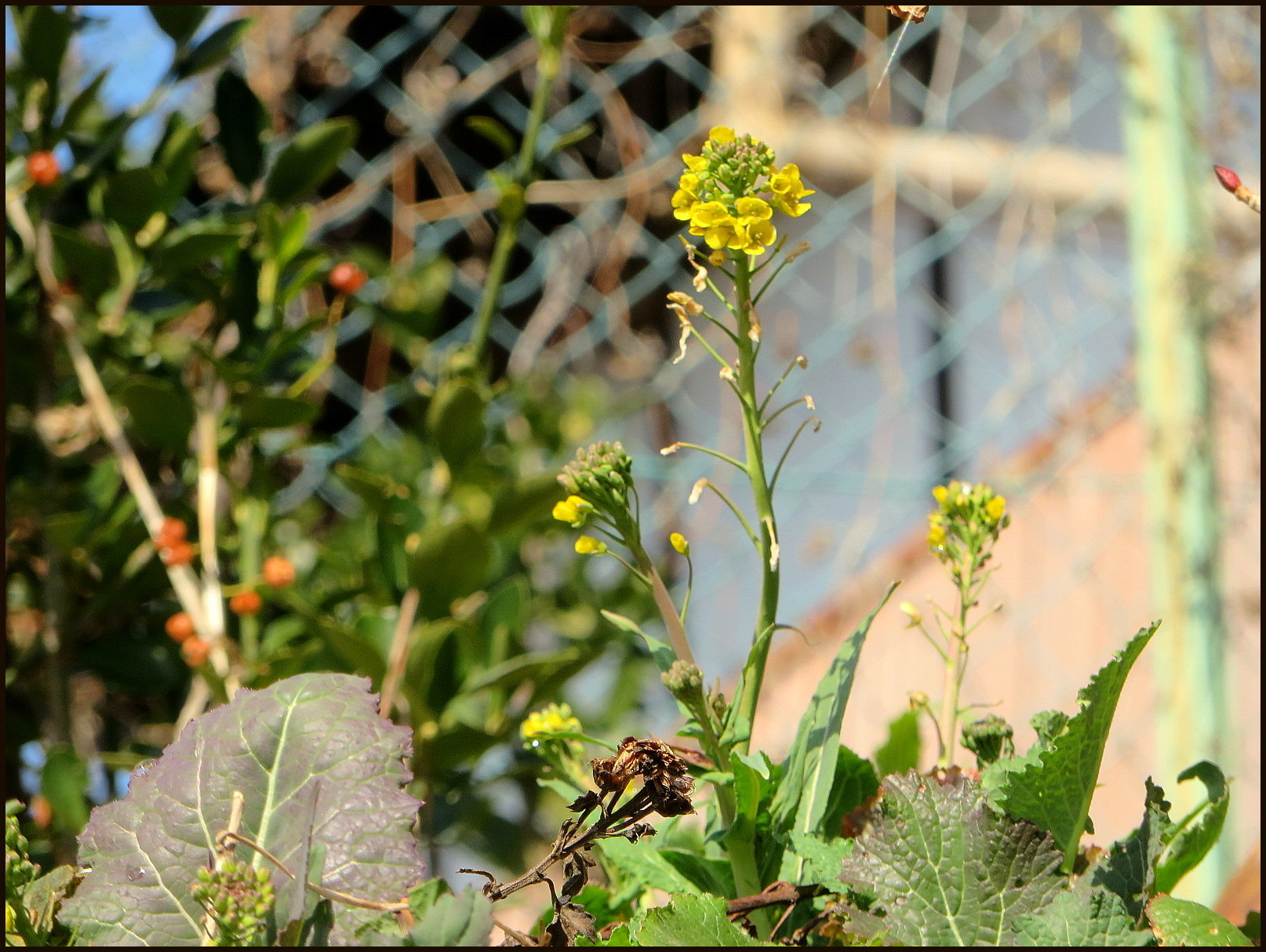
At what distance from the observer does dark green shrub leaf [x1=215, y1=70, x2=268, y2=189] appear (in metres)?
0.96

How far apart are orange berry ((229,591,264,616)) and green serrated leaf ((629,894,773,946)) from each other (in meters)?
0.61

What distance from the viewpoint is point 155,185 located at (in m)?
0.90

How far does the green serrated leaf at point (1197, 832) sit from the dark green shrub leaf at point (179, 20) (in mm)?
892

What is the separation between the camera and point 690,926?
37 cm

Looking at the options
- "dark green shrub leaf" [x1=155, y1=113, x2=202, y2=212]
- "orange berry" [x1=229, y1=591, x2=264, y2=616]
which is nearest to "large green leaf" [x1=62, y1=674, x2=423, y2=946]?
"orange berry" [x1=229, y1=591, x2=264, y2=616]

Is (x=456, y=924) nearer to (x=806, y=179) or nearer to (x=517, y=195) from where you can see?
(x=517, y=195)

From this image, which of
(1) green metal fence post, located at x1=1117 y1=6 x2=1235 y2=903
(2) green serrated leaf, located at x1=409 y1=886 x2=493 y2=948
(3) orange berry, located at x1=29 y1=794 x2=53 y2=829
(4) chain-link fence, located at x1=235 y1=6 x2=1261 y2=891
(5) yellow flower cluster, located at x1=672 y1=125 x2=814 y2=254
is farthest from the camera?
(4) chain-link fence, located at x1=235 y1=6 x2=1261 y2=891

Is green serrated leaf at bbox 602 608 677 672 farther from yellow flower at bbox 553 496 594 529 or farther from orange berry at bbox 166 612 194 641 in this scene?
orange berry at bbox 166 612 194 641

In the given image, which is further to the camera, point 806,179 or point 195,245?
point 806,179

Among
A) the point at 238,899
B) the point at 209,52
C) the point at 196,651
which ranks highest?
the point at 209,52

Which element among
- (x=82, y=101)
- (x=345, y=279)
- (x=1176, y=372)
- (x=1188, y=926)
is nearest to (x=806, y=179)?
(x=1176, y=372)

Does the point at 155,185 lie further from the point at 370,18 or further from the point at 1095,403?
the point at 1095,403

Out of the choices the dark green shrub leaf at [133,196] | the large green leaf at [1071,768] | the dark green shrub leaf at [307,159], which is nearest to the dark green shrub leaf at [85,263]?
the dark green shrub leaf at [133,196]

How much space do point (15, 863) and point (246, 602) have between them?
1.62ft
